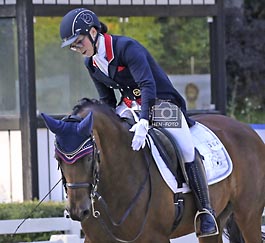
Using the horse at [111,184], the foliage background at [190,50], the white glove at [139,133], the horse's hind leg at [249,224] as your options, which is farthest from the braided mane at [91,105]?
the foliage background at [190,50]

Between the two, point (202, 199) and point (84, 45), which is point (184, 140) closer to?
point (202, 199)

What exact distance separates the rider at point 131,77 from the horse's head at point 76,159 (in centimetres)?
56

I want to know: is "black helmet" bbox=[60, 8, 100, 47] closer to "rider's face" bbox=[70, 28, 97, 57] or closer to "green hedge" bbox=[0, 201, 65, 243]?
"rider's face" bbox=[70, 28, 97, 57]

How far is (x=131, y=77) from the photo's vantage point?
7465mm

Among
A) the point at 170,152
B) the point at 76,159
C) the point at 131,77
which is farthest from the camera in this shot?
the point at 170,152

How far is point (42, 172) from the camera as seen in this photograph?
513 inches

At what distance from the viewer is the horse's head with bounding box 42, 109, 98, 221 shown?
6.59 metres

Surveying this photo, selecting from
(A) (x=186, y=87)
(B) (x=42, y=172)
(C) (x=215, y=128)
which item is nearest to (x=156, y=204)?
(C) (x=215, y=128)

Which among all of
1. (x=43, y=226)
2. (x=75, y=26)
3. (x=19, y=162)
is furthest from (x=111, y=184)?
(x=19, y=162)

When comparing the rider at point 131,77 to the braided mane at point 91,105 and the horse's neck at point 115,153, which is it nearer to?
the horse's neck at point 115,153

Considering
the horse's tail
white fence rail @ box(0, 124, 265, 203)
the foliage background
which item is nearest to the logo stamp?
the horse's tail

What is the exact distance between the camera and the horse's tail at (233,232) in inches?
352

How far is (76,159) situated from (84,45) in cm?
98

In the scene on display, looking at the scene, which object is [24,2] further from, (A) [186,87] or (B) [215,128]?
(B) [215,128]
